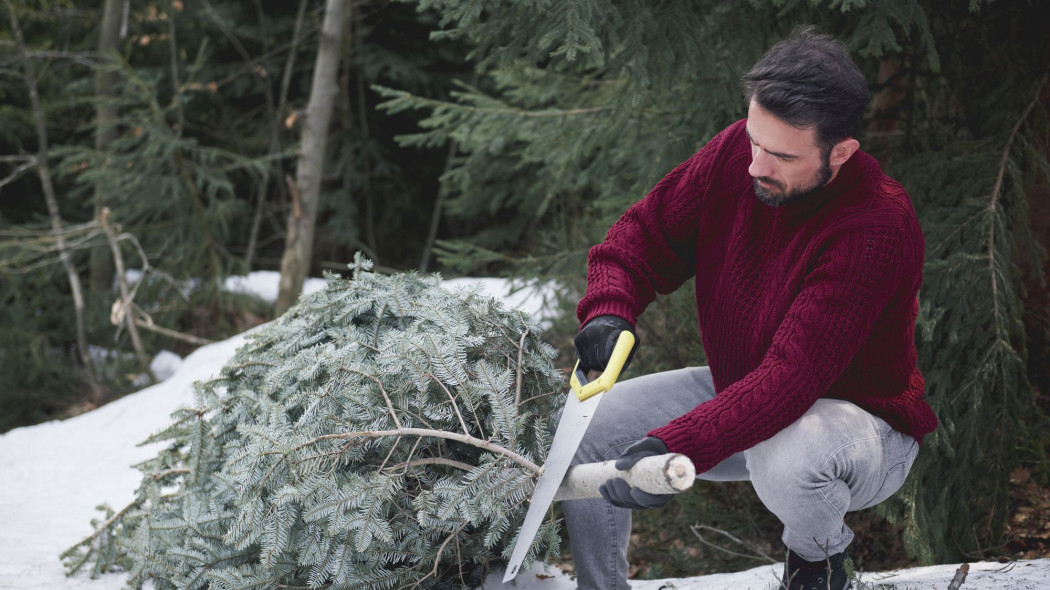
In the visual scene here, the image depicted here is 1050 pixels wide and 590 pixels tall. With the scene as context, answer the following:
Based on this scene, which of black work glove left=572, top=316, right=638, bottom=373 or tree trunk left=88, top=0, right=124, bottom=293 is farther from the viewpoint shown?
tree trunk left=88, top=0, right=124, bottom=293

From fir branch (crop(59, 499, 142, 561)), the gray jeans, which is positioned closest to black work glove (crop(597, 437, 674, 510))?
the gray jeans

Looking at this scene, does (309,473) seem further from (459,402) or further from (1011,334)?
(1011,334)

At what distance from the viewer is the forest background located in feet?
9.01

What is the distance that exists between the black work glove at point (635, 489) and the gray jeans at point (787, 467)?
34cm

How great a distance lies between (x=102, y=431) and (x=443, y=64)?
5259mm

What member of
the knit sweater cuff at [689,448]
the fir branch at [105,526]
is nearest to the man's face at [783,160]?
the knit sweater cuff at [689,448]

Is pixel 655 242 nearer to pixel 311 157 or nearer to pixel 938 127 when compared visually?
pixel 938 127

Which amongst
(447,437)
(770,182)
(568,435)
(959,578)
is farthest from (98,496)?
(959,578)

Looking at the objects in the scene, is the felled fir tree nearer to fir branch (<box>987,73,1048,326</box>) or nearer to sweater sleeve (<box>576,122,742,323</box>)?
sweater sleeve (<box>576,122,742,323</box>)

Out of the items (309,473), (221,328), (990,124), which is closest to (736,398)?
(309,473)

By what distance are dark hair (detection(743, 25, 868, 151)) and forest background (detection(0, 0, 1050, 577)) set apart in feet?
2.26

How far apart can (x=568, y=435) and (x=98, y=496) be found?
123 inches

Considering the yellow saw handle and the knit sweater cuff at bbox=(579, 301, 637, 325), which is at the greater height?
the knit sweater cuff at bbox=(579, 301, 637, 325)

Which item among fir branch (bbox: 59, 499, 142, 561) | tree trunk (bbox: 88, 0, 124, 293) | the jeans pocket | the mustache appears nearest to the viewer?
the mustache
